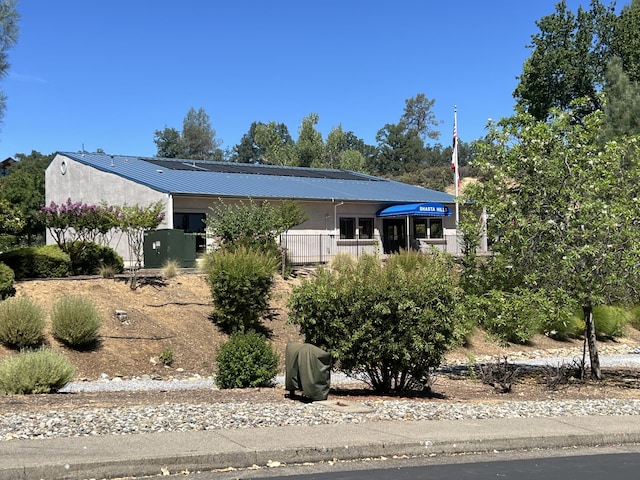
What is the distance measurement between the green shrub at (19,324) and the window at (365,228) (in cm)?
2312

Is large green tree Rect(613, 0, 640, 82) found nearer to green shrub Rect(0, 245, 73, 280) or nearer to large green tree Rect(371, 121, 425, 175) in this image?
green shrub Rect(0, 245, 73, 280)

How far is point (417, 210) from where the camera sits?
36438mm

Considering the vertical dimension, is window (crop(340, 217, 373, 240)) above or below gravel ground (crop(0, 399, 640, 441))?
above

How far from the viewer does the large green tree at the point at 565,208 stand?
566 inches

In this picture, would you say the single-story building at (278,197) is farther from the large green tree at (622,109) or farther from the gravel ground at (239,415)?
the gravel ground at (239,415)

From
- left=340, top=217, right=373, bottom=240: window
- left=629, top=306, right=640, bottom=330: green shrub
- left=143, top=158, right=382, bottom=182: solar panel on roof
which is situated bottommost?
left=629, top=306, right=640, bottom=330: green shrub

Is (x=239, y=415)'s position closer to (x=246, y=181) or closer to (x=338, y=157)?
(x=246, y=181)

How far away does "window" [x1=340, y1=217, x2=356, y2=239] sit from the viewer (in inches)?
1478

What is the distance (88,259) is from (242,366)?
40.2 ft

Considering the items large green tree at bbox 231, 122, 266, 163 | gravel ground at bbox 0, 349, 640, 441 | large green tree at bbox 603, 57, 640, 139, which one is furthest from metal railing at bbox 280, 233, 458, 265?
large green tree at bbox 231, 122, 266, 163

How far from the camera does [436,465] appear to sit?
7.74 meters

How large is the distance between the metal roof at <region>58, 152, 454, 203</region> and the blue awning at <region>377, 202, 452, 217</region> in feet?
2.65

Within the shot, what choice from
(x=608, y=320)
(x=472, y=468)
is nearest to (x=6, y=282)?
(x=472, y=468)

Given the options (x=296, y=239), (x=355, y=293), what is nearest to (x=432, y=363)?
(x=355, y=293)
